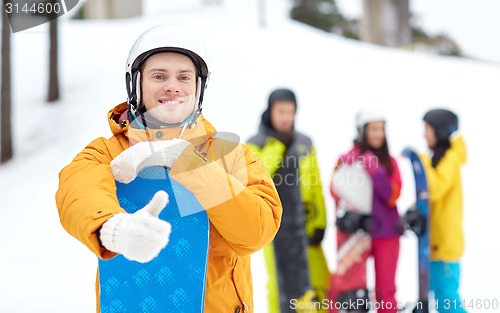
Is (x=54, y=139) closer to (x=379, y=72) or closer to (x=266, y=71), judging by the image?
(x=266, y=71)

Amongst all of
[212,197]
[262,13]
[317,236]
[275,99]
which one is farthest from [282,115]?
[262,13]

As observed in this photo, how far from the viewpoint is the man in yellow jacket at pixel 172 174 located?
1541 mm

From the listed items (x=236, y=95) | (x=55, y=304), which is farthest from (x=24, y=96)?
(x=55, y=304)

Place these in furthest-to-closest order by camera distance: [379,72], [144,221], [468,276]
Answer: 1. [379,72]
2. [468,276]
3. [144,221]

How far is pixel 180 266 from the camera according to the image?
1.79 meters

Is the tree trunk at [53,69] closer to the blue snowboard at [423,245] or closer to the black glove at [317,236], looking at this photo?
the black glove at [317,236]

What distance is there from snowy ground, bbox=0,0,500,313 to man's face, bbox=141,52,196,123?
9.82 feet

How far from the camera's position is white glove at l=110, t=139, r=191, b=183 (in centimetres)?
167

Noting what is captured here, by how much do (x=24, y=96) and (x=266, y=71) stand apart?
2.81 m

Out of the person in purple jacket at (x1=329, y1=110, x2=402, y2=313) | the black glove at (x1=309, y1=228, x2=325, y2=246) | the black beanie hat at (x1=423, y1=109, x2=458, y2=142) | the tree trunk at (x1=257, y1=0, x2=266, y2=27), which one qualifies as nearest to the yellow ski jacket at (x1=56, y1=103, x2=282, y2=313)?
the person in purple jacket at (x1=329, y1=110, x2=402, y2=313)

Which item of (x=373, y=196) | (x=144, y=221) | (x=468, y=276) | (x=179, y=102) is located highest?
(x=179, y=102)

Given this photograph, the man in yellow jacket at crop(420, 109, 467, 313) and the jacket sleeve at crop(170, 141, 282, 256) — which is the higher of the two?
the jacket sleeve at crop(170, 141, 282, 256)

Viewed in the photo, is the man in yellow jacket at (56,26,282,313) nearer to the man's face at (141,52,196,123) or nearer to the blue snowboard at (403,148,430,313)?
the man's face at (141,52,196,123)


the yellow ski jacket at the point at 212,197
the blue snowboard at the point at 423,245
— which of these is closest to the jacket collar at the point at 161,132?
the yellow ski jacket at the point at 212,197
